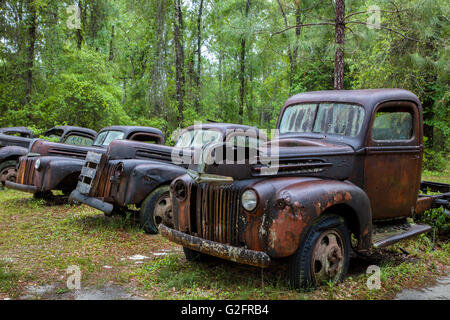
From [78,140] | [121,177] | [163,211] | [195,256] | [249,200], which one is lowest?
[195,256]

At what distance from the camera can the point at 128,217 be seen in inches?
260

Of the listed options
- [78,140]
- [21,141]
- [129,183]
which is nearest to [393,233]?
[129,183]

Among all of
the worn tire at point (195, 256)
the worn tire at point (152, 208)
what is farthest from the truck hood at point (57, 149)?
Answer: the worn tire at point (195, 256)

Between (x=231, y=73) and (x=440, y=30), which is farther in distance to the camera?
(x=231, y=73)

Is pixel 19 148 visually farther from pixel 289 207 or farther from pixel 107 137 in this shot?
pixel 289 207

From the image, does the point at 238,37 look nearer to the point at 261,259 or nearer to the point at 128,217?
the point at 128,217

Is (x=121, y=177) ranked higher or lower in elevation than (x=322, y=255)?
higher

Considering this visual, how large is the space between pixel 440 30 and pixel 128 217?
509 inches

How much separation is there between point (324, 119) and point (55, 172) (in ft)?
17.8

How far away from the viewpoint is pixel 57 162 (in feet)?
25.6

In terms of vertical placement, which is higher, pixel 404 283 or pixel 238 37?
pixel 238 37

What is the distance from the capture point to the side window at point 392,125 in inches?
188

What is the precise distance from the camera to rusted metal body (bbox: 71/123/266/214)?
615 centimetres

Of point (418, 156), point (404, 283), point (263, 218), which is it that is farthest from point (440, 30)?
point (263, 218)
